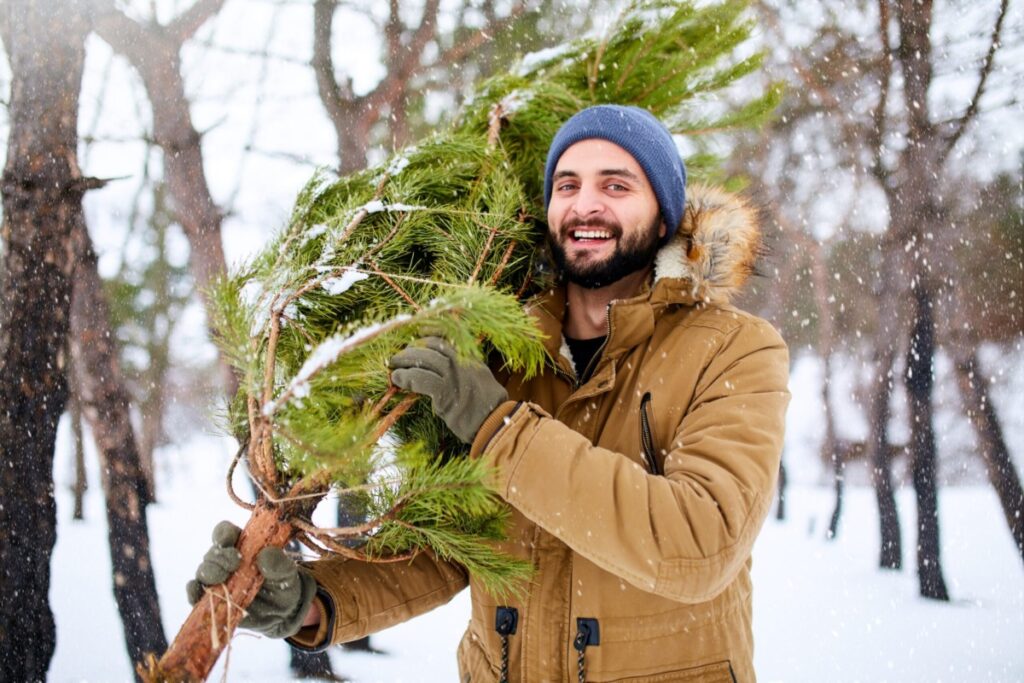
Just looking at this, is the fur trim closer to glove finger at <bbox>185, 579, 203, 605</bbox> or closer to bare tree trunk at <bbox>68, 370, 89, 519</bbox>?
glove finger at <bbox>185, 579, 203, 605</bbox>

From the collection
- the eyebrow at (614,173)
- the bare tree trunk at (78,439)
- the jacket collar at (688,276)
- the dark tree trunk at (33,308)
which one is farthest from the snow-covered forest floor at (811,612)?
the eyebrow at (614,173)

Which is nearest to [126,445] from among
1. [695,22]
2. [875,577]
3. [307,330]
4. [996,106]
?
[307,330]

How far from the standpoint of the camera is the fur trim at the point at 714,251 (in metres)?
1.70

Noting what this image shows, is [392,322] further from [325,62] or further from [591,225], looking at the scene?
[325,62]

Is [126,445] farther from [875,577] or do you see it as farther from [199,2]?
[875,577]

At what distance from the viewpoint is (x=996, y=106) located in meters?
7.18

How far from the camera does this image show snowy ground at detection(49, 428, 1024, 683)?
641cm

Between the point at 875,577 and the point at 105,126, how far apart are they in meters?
11.5

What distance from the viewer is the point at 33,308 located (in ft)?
10.2

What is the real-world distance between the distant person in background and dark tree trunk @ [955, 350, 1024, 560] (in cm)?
657

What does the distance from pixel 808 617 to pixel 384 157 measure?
8.36m

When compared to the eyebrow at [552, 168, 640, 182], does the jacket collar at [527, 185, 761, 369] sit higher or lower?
lower

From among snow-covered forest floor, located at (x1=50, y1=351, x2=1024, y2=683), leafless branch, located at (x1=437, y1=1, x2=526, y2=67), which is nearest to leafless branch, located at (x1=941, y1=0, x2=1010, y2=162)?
snow-covered forest floor, located at (x1=50, y1=351, x2=1024, y2=683)

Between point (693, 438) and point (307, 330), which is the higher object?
point (307, 330)
